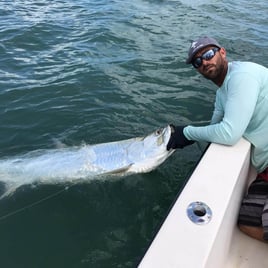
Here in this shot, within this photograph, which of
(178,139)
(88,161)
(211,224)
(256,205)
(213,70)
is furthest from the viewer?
(88,161)

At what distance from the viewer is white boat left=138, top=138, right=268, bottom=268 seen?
232 cm

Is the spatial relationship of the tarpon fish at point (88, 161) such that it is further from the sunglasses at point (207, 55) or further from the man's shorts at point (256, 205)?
the man's shorts at point (256, 205)

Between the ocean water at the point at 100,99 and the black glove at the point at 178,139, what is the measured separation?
85 cm

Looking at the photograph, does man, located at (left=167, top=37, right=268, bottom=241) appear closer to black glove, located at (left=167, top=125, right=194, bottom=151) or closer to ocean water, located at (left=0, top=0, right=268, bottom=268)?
black glove, located at (left=167, top=125, right=194, bottom=151)

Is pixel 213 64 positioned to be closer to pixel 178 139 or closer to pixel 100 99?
pixel 178 139

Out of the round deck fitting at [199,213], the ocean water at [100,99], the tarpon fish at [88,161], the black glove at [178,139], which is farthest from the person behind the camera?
the tarpon fish at [88,161]

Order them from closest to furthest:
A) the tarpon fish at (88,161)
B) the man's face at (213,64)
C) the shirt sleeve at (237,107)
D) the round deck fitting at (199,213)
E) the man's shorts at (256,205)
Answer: the round deck fitting at (199,213), the shirt sleeve at (237,107), the man's shorts at (256,205), the man's face at (213,64), the tarpon fish at (88,161)

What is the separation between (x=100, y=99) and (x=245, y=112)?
3752 mm

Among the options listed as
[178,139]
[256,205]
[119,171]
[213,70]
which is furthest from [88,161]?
[256,205]

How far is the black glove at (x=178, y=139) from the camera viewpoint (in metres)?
3.93

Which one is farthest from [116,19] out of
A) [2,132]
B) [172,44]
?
[2,132]

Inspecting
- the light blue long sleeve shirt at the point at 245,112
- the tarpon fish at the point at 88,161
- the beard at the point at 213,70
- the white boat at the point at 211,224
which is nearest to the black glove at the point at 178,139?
the tarpon fish at the point at 88,161

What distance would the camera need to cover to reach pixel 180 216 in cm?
259

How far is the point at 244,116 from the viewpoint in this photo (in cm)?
326
